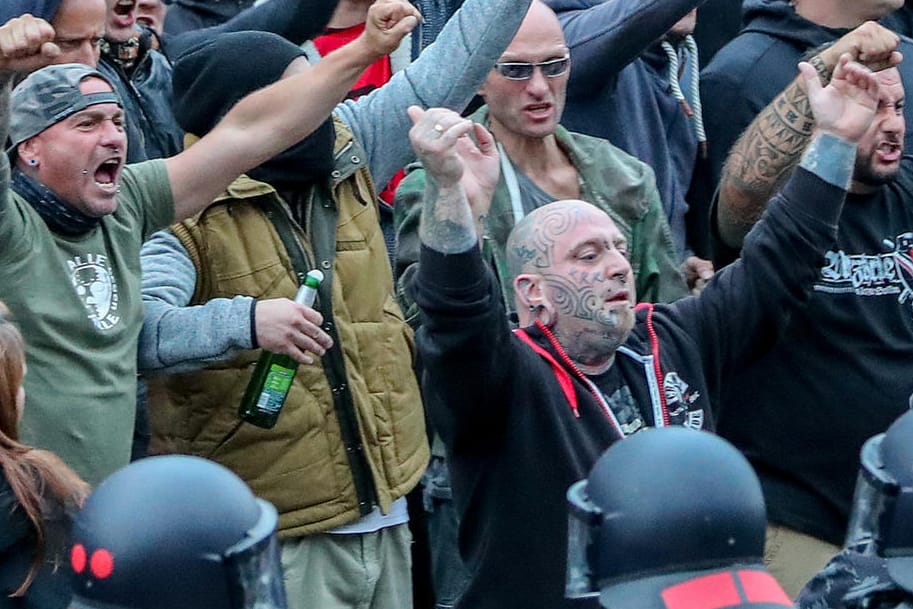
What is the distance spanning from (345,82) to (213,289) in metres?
0.61

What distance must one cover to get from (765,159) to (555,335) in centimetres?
104

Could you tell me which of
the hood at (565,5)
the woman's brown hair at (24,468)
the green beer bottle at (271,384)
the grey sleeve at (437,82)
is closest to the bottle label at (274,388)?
the green beer bottle at (271,384)

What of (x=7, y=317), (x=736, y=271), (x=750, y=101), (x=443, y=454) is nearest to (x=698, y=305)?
(x=736, y=271)

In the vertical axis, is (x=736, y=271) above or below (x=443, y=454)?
above

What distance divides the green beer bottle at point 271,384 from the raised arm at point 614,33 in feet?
5.10

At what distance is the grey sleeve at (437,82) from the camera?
503cm

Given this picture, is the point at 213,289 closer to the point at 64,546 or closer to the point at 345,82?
the point at 345,82

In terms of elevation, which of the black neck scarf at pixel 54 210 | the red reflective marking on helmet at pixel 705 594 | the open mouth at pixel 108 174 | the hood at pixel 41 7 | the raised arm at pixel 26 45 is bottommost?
the black neck scarf at pixel 54 210

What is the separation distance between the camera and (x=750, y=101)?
5816 mm

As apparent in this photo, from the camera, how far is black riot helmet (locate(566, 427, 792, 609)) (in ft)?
9.55

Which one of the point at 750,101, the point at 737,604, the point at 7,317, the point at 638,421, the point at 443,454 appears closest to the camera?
the point at 737,604

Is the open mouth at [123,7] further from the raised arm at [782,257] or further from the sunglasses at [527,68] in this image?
the raised arm at [782,257]

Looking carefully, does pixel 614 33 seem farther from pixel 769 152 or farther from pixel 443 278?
pixel 443 278

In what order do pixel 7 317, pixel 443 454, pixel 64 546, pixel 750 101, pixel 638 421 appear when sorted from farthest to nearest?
pixel 750 101, pixel 443 454, pixel 638 421, pixel 7 317, pixel 64 546
